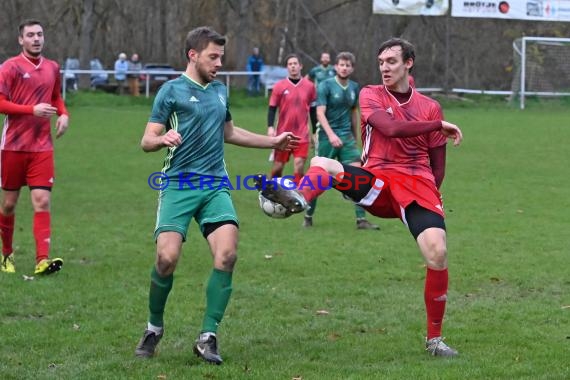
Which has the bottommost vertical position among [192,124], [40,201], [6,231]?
[6,231]

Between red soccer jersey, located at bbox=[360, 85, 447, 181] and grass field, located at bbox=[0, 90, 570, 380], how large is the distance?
1180 mm

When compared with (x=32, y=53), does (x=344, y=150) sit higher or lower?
lower

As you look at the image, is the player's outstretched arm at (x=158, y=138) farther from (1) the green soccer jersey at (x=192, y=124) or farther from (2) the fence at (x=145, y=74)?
(2) the fence at (x=145, y=74)

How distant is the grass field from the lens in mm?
6176

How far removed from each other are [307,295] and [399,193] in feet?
7.40

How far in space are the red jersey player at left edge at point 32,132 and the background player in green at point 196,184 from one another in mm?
3120

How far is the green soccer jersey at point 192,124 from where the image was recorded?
6.20 metres

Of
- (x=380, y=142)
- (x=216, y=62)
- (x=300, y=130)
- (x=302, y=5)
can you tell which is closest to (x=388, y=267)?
(x=380, y=142)

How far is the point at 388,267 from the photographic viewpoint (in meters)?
9.70

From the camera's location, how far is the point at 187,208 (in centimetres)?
625

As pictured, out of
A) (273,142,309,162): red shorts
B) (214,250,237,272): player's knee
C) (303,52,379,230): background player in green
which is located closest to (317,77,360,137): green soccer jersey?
(303,52,379,230): background player in green

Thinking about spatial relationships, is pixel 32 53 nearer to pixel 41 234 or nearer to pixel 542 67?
pixel 41 234

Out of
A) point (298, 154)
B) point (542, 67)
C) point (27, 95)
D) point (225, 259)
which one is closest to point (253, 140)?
point (225, 259)

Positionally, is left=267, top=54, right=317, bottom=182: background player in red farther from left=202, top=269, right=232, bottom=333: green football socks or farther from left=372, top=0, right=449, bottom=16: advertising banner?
left=372, top=0, right=449, bottom=16: advertising banner
